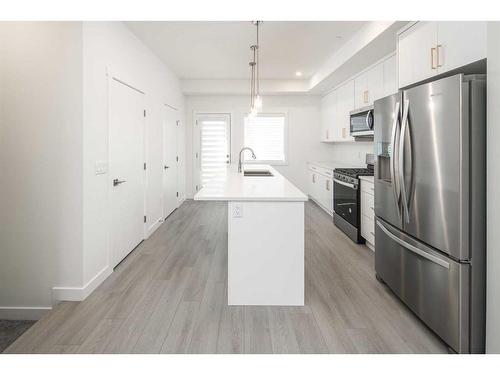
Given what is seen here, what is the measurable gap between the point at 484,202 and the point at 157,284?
2592 mm

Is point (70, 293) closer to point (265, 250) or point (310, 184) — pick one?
point (265, 250)

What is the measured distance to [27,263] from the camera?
302cm

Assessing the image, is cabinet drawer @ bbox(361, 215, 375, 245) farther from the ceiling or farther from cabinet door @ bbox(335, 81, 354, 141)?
the ceiling

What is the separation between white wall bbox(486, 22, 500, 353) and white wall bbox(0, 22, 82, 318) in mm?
2781

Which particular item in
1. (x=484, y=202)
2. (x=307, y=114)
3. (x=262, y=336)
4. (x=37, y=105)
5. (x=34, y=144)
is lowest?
(x=262, y=336)

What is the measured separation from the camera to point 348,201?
4945mm

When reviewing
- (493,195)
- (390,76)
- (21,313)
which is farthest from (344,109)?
(21,313)

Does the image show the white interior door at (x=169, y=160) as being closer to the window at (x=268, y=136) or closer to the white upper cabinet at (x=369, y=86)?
the window at (x=268, y=136)

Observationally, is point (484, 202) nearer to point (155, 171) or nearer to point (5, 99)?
point (5, 99)

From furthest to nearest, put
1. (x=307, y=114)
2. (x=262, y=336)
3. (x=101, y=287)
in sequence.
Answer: (x=307, y=114) < (x=101, y=287) < (x=262, y=336)

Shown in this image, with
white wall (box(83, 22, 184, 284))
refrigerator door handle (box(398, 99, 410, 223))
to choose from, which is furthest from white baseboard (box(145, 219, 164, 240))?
refrigerator door handle (box(398, 99, 410, 223))

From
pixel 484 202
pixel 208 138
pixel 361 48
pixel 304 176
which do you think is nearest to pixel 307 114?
pixel 304 176

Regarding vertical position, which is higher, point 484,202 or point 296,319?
point 484,202

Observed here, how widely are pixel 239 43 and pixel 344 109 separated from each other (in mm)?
2436
